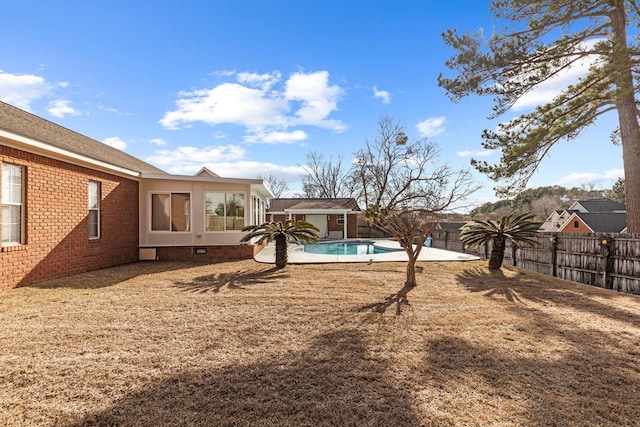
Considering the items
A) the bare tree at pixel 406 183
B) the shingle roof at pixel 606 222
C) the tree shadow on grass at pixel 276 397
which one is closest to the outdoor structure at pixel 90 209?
the bare tree at pixel 406 183

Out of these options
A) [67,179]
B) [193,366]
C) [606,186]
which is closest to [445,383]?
[193,366]

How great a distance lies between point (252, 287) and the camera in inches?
293

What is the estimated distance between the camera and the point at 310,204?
26.7 metres

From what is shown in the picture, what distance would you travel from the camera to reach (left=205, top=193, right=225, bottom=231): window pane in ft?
40.1

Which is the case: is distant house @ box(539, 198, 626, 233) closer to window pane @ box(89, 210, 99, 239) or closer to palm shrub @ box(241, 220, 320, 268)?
palm shrub @ box(241, 220, 320, 268)

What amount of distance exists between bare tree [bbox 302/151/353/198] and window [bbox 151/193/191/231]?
1075 inches

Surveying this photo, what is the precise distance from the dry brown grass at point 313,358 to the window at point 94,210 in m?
3.27

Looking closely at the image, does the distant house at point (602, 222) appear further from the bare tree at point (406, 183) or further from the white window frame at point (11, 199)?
the white window frame at point (11, 199)

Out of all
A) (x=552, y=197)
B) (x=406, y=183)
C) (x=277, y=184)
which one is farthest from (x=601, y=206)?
(x=277, y=184)

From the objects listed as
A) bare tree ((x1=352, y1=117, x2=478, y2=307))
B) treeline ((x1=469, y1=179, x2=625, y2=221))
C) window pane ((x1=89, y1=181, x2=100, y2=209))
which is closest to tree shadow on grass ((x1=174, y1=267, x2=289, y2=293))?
bare tree ((x1=352, y1=117, x2=478, y2=307))

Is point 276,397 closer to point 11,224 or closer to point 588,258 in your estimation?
point 11,224

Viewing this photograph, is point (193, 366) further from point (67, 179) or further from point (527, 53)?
point (527, 53)

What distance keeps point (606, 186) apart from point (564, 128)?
46988 mm

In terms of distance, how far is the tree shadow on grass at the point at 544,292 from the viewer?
5.92 m
